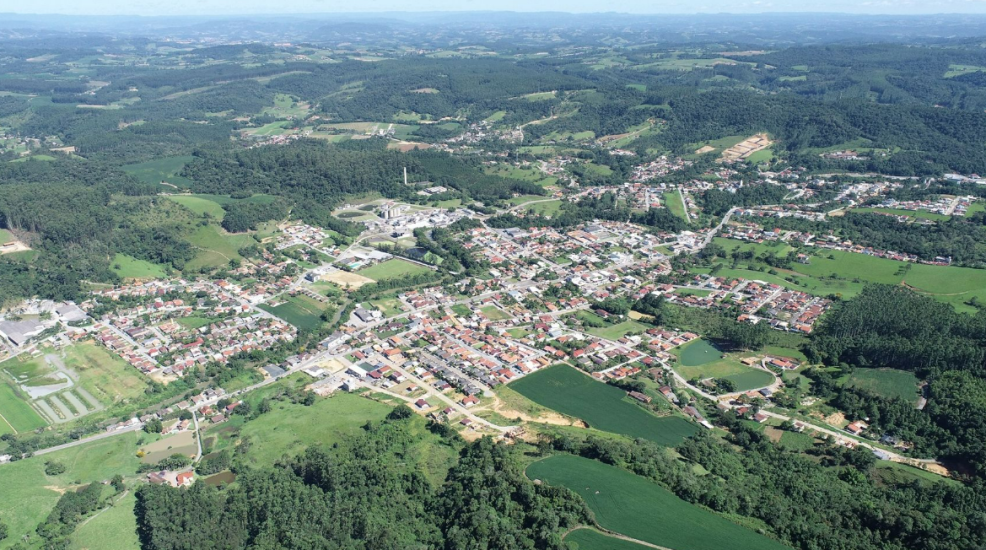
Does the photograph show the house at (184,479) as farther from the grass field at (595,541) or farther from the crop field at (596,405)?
the grass field at (595,541)

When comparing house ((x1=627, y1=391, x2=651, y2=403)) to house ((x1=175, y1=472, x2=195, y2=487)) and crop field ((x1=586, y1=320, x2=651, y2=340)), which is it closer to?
crop field ((x1=586, y1=320, x2=651, y2=340))

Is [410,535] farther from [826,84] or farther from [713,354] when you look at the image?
[826,84]

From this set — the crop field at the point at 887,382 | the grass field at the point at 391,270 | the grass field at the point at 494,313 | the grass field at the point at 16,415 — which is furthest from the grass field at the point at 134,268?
the crop field at the point at 887,382

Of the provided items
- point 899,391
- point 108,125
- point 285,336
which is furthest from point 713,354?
point 108,125

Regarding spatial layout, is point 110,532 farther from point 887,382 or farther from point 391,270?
point 887,382

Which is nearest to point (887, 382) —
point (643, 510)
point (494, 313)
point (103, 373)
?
point (643, 510)

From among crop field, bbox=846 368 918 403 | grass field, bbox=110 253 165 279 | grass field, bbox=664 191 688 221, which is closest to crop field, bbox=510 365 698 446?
crop field, bbox=846 368 918 403
